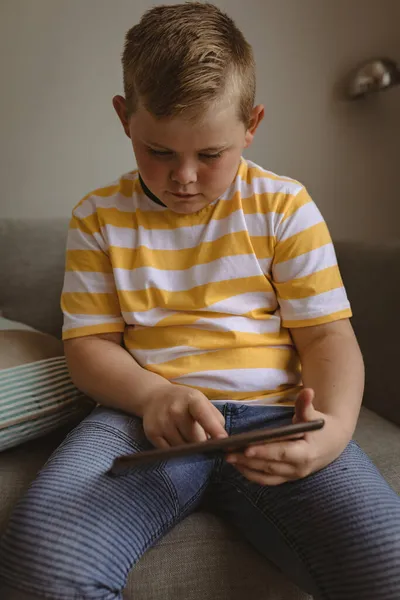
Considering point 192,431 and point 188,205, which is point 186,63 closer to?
point 188,205

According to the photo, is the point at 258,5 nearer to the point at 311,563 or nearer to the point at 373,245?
the point at 373,245

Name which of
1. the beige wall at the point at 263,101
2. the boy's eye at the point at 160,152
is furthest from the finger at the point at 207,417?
the beige wall at the point at 263,101

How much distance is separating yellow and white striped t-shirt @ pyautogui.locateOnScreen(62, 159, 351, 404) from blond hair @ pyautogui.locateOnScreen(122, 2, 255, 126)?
156 millimetres

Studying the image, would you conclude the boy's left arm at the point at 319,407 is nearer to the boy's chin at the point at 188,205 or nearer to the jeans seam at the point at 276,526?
the jeans seam at the point at 276,526

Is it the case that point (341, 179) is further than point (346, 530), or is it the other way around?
point (341, 179)

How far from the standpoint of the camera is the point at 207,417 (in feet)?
2.39

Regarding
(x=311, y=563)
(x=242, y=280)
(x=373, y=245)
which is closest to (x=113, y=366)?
(x=242, y=280)

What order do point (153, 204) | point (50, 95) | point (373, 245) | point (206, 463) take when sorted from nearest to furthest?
point (206, 463), point (153, 204), point (373, 245), point (50, 95)

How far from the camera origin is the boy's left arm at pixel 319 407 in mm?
699

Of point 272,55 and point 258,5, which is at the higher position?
point 258,5

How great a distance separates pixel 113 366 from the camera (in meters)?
0.90

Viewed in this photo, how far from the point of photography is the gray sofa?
0.72 metres

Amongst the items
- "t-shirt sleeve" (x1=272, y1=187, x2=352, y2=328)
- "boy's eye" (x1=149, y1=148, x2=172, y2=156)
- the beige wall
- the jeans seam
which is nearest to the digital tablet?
the jeans seam

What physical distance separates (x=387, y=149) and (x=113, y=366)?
1000mm
